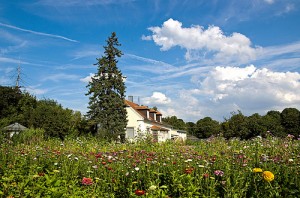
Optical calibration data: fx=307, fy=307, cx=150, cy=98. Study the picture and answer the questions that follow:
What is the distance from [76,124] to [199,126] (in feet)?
182

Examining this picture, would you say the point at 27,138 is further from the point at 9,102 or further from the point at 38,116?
the point at 9,102

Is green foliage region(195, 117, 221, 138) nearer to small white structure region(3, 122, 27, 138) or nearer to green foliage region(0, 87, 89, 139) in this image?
green foliage region(0, 87, 89, 139)

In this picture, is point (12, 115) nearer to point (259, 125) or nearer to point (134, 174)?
point (259, 125)

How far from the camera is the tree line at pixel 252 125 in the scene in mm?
47031

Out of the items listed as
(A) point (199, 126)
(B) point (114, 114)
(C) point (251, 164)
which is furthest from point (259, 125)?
(C) point (251, 164)

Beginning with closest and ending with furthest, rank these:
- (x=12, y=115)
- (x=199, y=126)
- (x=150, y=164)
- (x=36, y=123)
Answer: (x=150, y=164) → (x=36, y=123) → (x=12, y=115) → (x=199, y=126)

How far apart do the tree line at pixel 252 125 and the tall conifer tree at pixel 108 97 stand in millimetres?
10637

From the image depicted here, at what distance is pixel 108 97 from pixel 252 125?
83.9ft

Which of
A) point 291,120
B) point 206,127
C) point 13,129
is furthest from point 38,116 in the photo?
point 206,127

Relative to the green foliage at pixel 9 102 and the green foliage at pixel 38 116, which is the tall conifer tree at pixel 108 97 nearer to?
the green foliage at pixel 38 116

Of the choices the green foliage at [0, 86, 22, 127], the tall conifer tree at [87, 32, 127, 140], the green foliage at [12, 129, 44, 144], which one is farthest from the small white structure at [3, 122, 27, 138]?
the green foliage at [0, 86, 22, 127]

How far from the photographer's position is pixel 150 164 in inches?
217

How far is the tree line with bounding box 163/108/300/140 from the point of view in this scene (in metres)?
47.0

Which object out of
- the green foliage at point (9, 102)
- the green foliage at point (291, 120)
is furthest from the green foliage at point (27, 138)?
the green foliage at point (291, 120)
